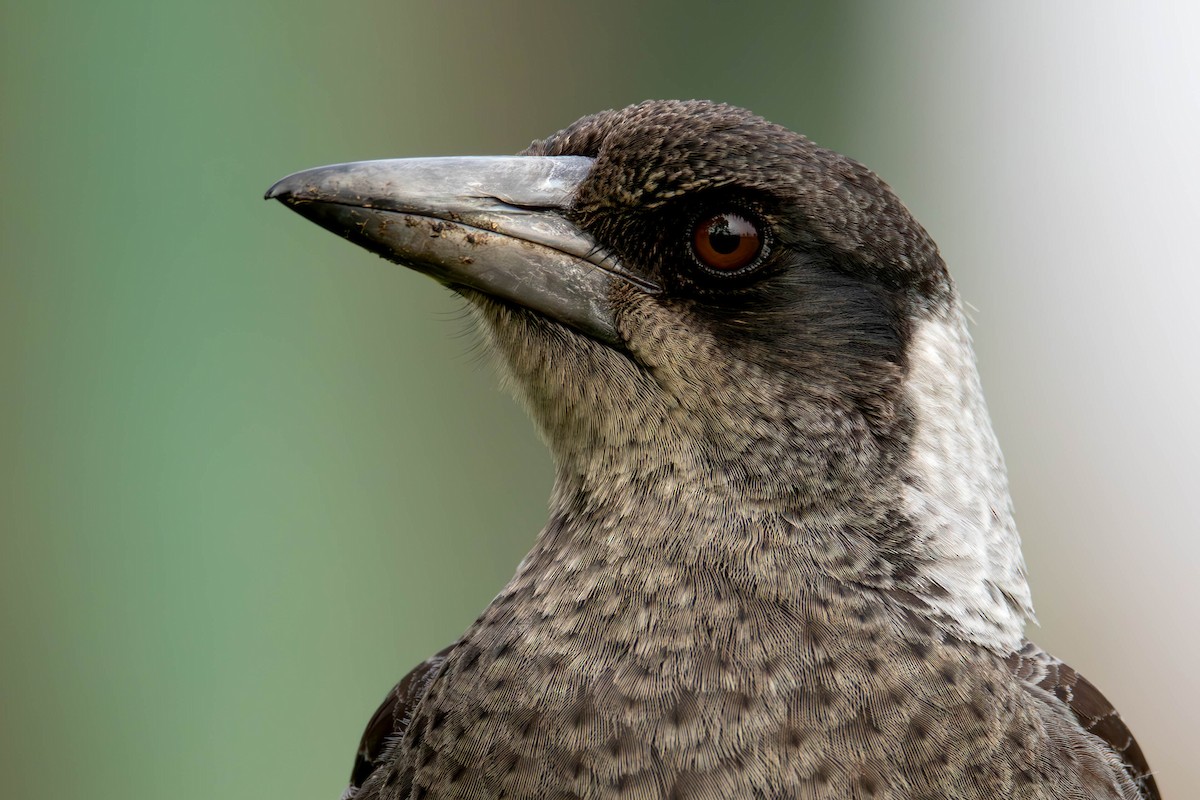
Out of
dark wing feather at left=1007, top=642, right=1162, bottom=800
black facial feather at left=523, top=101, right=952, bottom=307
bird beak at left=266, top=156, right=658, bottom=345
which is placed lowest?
dark wing feather at left=1007, top=642, right=1162, bottom=800

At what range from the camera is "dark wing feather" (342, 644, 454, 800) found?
72.4 inches

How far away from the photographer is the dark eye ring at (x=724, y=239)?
5.19 feet

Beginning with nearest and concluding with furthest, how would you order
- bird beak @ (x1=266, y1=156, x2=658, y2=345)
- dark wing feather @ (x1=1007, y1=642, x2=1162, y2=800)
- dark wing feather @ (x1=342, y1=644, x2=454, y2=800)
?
bird beak @ (x1=266, y1=156, x2=658, y2=345)
dark wing feather @ (x1=1007, y1=642, x2=1162, y2=800)
dark wing feather @ (x1=342, y1=644, x2=454, y2=800)

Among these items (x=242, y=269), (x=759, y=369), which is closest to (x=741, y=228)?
(x=759, y=369)

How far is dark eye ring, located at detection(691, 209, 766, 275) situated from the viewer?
158 centimetres

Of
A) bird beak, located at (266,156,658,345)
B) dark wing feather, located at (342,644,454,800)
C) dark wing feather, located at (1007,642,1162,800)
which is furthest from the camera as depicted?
dark wing feather, located at (342,644,454,800)

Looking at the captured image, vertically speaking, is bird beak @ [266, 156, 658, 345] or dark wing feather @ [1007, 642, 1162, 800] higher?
bird beak @ [266, 156, 658, 345]

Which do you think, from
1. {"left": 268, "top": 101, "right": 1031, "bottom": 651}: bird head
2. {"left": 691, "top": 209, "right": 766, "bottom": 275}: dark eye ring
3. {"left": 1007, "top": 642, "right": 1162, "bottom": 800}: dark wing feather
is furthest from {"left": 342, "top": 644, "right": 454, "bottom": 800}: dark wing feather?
{"left": 1007, "top": 642, "right": 1162, "bottom": 800}: dark wing feather

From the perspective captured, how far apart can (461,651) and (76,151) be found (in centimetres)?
228

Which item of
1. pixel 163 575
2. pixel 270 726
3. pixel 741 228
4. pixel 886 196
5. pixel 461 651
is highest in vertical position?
pixel 886 196

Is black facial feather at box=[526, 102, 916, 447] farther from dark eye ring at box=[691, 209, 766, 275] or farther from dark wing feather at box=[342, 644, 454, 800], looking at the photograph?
dark wing feather at box=[342, 644, 454, 800]

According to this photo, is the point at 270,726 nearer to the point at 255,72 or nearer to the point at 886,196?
the point at 255,72

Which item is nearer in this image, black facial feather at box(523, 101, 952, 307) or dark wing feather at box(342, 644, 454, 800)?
black facial feather at box(523, 101, 952, 307)

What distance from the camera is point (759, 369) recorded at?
158 cm
